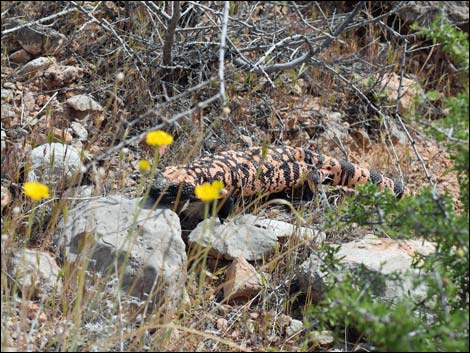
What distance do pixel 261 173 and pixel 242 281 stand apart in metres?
0.96

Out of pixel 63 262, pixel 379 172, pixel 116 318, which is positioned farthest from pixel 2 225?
pixel 379 172

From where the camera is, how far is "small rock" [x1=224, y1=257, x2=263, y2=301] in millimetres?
2768

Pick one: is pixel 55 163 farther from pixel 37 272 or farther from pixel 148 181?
pixel 37 272

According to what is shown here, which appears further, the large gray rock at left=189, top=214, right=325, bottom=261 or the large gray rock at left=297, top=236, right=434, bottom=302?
the large gray rock at left=189, top=214, right=325, bottom=261

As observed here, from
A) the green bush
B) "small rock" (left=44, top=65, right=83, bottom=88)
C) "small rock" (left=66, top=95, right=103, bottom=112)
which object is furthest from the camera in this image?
"small rock" (left=44, top=65, right=83, bottom=88)

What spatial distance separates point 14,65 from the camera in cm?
393

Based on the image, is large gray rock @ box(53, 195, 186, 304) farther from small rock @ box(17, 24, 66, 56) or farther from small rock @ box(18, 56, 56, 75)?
small rock @ box(17, 24, 66, 56)

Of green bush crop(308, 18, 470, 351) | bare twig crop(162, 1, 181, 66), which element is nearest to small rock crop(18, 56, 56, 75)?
bare twig crop(162, 1, 181, 66)

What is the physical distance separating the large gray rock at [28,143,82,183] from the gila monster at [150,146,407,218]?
364 mm

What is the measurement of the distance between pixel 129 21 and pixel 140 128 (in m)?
0.74

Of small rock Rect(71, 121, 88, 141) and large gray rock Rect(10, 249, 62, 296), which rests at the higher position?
small rock Rect(71, 121, 88, 141)

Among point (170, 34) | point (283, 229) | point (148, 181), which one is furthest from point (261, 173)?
point (170, 34)

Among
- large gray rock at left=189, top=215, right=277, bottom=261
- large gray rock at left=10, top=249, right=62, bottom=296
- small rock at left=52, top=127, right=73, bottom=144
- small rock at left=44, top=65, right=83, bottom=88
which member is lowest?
large gray rock at left=189, top=215, right=277, bottom=261

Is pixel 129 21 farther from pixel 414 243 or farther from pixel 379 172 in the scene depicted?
Answer: pixel 414 243
